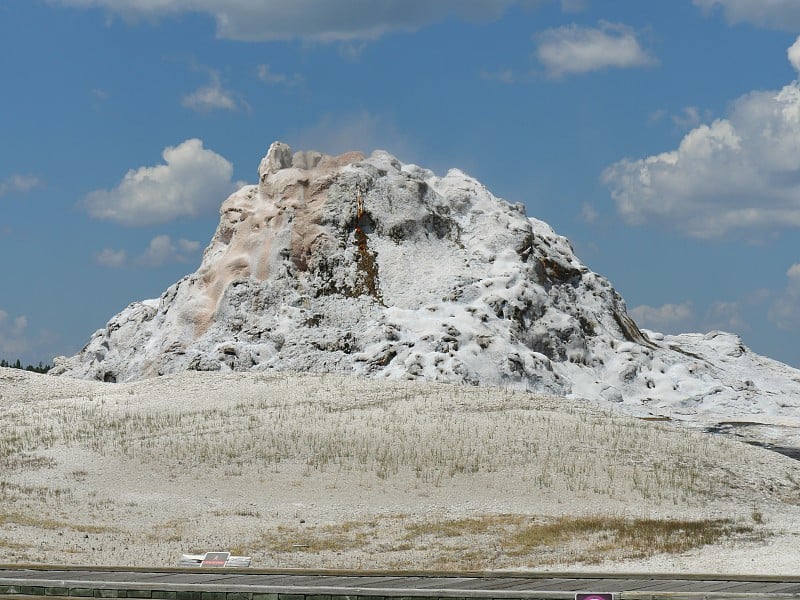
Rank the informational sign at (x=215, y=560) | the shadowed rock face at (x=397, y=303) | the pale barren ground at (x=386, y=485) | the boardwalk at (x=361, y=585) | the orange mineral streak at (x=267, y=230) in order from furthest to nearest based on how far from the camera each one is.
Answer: the orange mineral streak at (x=267, y=230) → the shadowed rock face at (x=397, y=303) → the pale barren ground at (x=386, y=485) → the informational sign at (x=215, y=560) → the boardwalk at (x=361, y=585)

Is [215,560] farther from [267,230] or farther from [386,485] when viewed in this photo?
[267,230]

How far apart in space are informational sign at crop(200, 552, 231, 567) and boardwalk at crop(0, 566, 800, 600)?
594 millimetres

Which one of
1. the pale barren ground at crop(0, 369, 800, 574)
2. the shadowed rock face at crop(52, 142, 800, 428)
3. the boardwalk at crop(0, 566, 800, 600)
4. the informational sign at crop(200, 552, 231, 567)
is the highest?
the shadowed rock face at crop(52, 142, 800, 428)

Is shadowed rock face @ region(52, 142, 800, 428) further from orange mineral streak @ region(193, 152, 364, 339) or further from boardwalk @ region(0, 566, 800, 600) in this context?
boardwalk @ region(0, 566, 800, 600)

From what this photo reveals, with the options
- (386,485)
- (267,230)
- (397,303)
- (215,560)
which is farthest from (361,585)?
(267,230)

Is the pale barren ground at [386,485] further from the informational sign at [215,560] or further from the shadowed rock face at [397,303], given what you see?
the shadowed rock face at [397,303]

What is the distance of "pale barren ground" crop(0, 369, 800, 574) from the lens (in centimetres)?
2116

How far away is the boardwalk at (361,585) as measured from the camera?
13.6 m

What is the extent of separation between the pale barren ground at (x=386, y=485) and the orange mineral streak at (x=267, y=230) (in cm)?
1663

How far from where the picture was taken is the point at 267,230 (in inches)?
2253

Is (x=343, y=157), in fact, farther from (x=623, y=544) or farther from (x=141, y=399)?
(x=623, y=544)

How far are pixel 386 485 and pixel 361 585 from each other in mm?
12546

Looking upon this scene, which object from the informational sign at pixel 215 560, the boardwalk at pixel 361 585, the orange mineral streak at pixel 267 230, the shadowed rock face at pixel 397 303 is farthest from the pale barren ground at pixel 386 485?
the orange mineral streak at pixel 267 230

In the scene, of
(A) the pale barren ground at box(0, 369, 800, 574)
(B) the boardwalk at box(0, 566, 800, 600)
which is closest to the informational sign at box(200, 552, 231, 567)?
(B) the boardwalk at box(0, 566, 800, 600)
